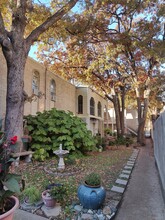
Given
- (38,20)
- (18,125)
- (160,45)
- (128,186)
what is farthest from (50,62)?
(128,186)

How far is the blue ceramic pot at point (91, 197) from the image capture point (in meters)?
3.24

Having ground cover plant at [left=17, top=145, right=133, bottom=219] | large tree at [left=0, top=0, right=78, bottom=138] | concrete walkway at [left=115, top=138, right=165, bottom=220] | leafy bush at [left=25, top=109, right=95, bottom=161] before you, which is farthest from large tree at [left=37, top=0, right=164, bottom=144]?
concrete walkway at [left=115, top=138, right=165, bottom=220]

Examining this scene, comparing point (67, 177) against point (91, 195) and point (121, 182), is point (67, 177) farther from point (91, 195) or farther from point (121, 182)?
point (91, 195)

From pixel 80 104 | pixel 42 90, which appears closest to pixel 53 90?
pixel 42 90

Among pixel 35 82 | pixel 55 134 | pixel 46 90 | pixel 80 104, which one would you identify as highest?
pixel 35 82

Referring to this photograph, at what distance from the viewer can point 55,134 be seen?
8258 mm

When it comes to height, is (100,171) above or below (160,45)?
below

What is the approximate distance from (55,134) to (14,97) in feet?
8.53

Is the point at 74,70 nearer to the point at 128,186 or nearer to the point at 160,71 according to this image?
the point at 160,71

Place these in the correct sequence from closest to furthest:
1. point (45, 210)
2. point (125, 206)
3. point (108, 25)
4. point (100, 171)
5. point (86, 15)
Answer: point (45, 210)
point (125, 206)
point (100, 171)
point (86, 15)
point (108, 25)

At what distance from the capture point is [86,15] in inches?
373

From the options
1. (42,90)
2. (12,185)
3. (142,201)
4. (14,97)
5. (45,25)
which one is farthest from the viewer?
(42,90)

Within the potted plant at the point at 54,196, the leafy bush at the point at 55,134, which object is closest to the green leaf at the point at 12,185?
the potted plant at the point at 54,196

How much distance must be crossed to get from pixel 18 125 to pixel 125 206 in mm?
4730
